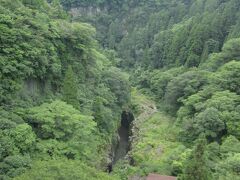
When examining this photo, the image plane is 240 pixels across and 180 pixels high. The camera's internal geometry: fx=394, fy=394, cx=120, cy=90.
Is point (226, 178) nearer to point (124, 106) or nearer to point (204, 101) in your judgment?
point (204, 101)

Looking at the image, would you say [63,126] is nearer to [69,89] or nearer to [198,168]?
[69,89]

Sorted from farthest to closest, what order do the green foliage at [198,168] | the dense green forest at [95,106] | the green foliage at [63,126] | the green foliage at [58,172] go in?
the green foliage at [63,126], the dense green forest at [95,106], the green foliage at [198,168], the green foliage at [58,172]

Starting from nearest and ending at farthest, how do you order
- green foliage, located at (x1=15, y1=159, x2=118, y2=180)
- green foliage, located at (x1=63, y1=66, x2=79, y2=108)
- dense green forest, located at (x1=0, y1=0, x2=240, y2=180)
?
1. green foliage, located at (x1=15, y1=159, x2=118, y2=180)
2. dense green forest, located at (x1=0, y1=0, x2=240, y2=180)
3. green foliage, located at (x1=63, y1=66, x2=79, y2=108)

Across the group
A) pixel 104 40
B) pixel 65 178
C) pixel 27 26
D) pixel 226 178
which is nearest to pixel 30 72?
pixel 27 26

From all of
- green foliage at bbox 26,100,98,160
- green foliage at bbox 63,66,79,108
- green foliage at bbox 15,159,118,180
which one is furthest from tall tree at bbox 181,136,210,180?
green foliage at bbox 63,66,79,108

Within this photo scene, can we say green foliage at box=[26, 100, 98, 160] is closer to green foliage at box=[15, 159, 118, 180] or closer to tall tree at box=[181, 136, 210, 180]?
green foliage at box=[15, 159, 118, 180]

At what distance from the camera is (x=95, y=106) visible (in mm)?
39375

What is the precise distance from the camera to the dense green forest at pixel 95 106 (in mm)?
25484

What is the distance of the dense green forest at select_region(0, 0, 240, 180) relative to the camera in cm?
2548

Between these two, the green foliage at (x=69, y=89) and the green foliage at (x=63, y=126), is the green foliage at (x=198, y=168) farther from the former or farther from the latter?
the green foliage at (x=69, y=89)

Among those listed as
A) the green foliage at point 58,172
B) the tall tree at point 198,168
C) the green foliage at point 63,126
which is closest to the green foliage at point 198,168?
the tall tree at point 198,168

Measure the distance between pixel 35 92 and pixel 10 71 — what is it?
4219 millimetres

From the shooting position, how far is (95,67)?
45.8 metres

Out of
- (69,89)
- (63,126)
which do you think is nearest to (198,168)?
(63,126)
